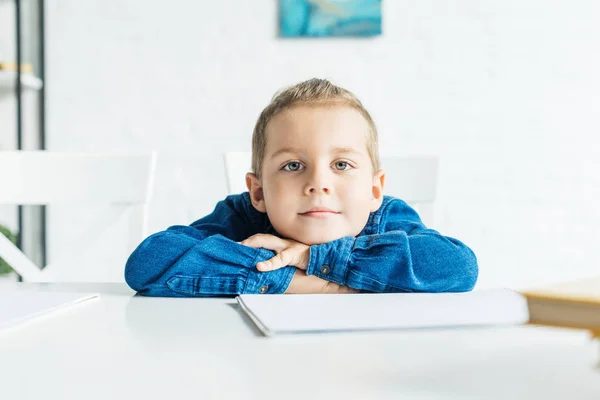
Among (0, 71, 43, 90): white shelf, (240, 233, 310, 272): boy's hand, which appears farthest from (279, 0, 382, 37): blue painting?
(240, 233, 310, 272): boy's hand

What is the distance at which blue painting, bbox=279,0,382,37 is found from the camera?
2.54 metres

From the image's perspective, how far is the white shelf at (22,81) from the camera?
2326 millimetres

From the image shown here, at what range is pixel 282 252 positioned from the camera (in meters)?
0.78

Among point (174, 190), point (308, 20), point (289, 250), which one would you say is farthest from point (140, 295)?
point (308, 20)

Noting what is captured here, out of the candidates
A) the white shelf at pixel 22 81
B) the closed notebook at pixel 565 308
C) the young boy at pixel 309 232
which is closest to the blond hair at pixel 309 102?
the young boy at pixel 309 232

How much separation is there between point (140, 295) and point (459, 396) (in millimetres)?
514

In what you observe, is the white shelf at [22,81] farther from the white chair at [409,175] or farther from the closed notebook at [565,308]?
the closed notebook at [565,308]

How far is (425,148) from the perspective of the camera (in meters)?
2.56

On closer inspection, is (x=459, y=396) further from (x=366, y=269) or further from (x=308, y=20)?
(x=308, y=20)

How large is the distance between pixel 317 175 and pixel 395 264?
168 mm

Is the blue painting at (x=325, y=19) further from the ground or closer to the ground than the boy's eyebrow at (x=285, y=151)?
further from the ground

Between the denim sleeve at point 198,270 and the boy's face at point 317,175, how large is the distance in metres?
0.09

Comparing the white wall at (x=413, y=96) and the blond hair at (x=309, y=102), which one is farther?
the white wall at (x=413, y=96)

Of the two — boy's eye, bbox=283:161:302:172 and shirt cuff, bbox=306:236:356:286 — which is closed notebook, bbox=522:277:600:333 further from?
boy's eye, bbox=283:161:302:172
